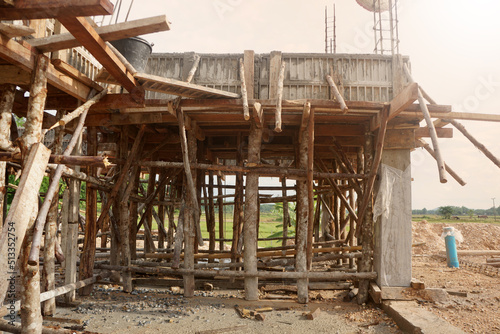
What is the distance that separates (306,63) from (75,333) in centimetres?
639

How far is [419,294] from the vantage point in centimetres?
691

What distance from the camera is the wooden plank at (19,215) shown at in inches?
137

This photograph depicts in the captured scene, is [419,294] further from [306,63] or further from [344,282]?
[306,63]

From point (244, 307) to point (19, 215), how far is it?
15.7 feet

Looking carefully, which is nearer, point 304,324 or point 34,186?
point 34,186

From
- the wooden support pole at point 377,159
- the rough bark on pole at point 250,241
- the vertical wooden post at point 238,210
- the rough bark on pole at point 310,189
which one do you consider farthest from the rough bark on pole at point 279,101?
the vertical wooden post at point 238,210

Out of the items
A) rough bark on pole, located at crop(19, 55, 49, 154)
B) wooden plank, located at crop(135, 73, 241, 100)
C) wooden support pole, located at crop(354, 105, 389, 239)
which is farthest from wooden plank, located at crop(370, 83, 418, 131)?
rough bark on pole, located at crop(19, 55, 49, 154)

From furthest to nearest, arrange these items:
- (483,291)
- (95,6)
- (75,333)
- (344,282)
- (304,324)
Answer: (344,282) < (483,291) < (304,324) < (75,333) < (95,6)

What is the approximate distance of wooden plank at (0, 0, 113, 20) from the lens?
333 cm

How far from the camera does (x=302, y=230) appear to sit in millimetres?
7535

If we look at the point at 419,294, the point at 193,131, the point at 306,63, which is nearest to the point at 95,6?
the point at 193,131

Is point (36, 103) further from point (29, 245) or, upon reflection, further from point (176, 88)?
point (176, 88)

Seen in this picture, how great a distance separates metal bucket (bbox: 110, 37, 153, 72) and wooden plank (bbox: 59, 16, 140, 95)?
0.95 ft

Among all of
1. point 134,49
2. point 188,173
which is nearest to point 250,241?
point 188,173
